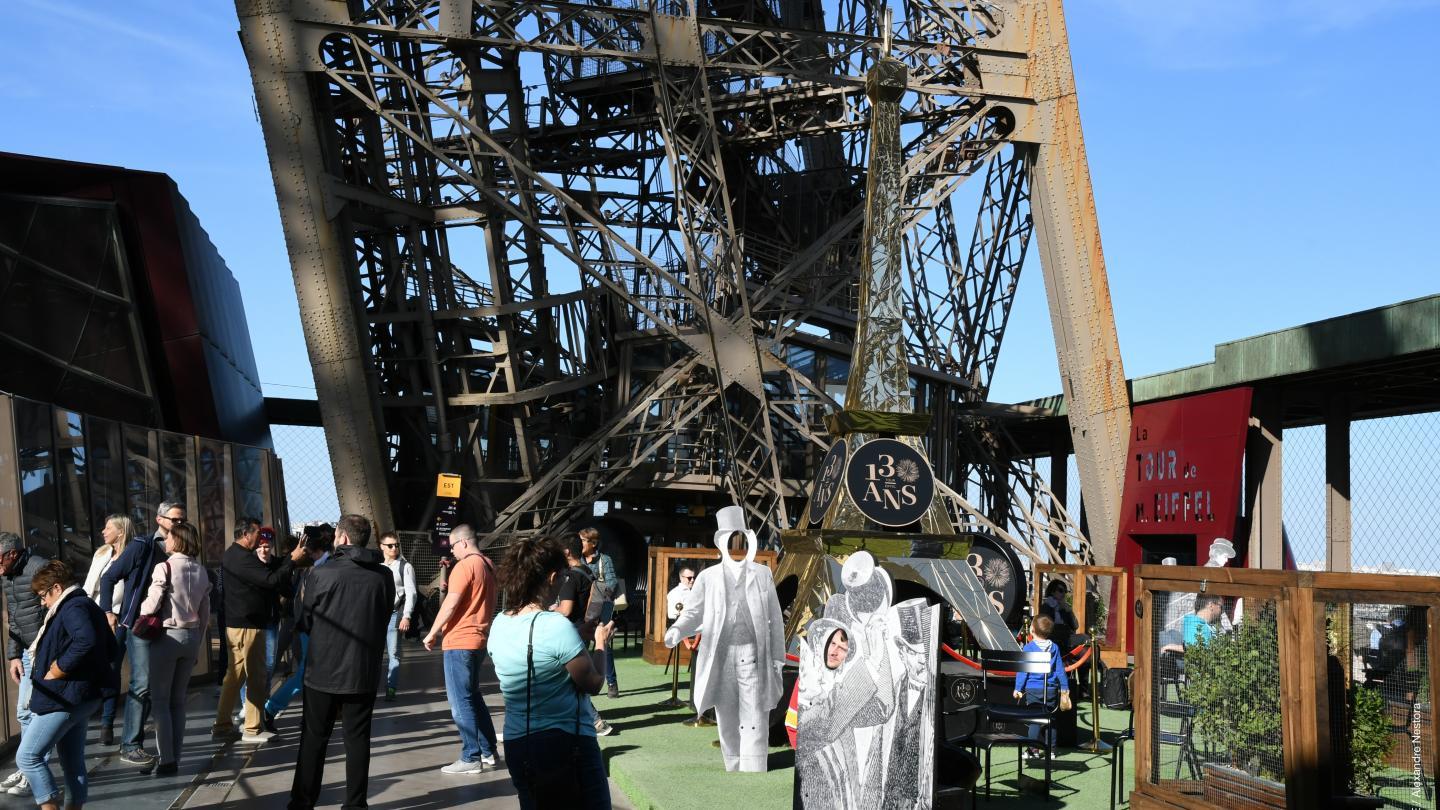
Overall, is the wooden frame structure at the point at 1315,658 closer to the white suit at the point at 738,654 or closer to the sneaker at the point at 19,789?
the white suit at the point at 738,654

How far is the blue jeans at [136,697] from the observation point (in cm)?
1130

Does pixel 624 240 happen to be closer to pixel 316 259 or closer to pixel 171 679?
pixel 316 259

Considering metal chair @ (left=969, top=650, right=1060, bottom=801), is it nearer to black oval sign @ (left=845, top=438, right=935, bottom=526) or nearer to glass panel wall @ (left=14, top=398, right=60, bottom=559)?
black oval sign @ (left=845, top=438, right=935, bottom=526)

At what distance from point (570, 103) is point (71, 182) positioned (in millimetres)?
9655

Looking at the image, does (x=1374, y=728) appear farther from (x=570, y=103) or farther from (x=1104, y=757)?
(x=570, y=103)

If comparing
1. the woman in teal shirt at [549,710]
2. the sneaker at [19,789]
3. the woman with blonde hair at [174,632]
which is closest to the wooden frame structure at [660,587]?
the woman with blonde hair at [174,632]

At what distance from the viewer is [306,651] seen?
33.4 feet

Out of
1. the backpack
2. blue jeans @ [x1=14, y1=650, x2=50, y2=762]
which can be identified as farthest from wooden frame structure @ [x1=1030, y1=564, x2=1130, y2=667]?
blue jeans @ [x1=14, y1=650, x2=50, y2=762]

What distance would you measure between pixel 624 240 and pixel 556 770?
18.1m

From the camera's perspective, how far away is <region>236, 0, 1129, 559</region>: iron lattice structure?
22938mm

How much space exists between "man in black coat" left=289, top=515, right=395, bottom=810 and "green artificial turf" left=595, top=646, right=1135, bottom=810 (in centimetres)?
208

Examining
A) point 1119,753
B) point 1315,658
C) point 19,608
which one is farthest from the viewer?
point 19,608

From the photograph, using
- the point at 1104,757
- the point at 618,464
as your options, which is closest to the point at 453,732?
the point at 1104,757

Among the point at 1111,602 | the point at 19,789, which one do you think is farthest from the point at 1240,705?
the point at 1111,602
